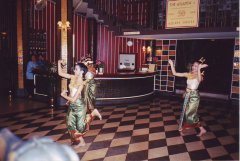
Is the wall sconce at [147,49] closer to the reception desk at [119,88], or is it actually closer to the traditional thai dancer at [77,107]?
the reception desk at [119,88]

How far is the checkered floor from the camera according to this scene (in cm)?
393

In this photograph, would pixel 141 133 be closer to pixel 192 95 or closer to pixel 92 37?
pixel 192 95

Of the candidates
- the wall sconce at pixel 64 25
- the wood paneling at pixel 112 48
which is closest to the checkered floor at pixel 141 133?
the wall sconce at pixel 64 25

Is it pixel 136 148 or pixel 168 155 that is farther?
pixel 136 148

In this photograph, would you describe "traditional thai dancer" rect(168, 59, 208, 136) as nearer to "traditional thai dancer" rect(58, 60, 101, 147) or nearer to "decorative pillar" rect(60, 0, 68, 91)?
"traditional thai dancer" rect(58, 60, 101, 147)

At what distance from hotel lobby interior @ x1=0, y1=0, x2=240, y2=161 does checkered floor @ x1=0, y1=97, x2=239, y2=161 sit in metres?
0.02

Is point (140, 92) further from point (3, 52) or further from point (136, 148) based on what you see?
point (3, 52)

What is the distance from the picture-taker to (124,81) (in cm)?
770

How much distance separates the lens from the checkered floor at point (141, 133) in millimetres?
3926

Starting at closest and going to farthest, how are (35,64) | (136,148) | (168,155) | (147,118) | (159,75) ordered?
(168,155)
(136,148)
(147,118)
(35,64)
(159,75)

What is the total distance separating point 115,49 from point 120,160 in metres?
8.99

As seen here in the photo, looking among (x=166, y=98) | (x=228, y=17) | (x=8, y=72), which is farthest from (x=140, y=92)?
(x=8, y=72)

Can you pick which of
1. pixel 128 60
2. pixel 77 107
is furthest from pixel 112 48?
pixel 77 107

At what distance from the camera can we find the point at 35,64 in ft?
27.0
